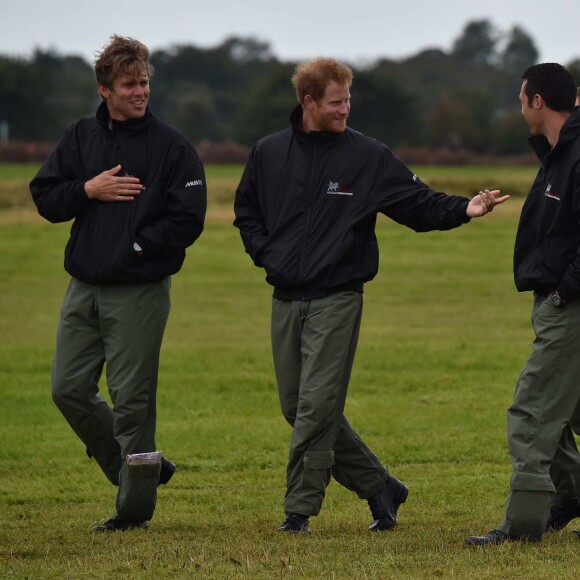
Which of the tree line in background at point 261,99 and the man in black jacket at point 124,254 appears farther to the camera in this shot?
the tree line in background at point 261,99

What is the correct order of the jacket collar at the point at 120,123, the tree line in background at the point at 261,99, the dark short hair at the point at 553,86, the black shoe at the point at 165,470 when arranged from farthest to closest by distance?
the tree line in background at the point at 261,99 < the black shoe at the point at 165,470 < the jacket collar at the point at 120,123 < the dark short hair at the point at 553,86

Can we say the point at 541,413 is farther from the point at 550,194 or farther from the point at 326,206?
the point at 326,206

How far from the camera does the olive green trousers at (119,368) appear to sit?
24.4 feet

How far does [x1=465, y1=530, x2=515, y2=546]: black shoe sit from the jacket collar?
2881 millimetres

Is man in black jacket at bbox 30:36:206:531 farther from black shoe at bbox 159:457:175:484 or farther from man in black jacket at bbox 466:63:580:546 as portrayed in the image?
man in black jacket at bbox 466:63:580:546

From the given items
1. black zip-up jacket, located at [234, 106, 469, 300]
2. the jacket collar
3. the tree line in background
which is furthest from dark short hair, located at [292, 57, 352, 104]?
the tree line in background

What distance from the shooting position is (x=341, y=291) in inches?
288

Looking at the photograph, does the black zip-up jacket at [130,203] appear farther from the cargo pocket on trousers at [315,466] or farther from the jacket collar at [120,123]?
the cargo pocket on trousers at [315,466]

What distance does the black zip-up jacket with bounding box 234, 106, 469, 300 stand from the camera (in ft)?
23.9

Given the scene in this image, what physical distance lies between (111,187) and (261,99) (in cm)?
9142

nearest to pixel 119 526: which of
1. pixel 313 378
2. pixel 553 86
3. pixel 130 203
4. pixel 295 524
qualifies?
pixel 295 524

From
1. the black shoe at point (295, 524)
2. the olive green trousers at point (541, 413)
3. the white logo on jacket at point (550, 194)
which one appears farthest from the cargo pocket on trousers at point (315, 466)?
the white logo on jacket at point (550, 194)

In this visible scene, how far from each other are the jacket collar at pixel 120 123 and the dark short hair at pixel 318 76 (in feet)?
2.85

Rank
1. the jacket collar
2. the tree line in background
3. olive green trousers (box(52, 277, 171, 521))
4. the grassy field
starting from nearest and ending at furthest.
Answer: the grassy field < olive green trousers (box(52, 277, 171, 521)) < the jacket collar < the tree line in background
